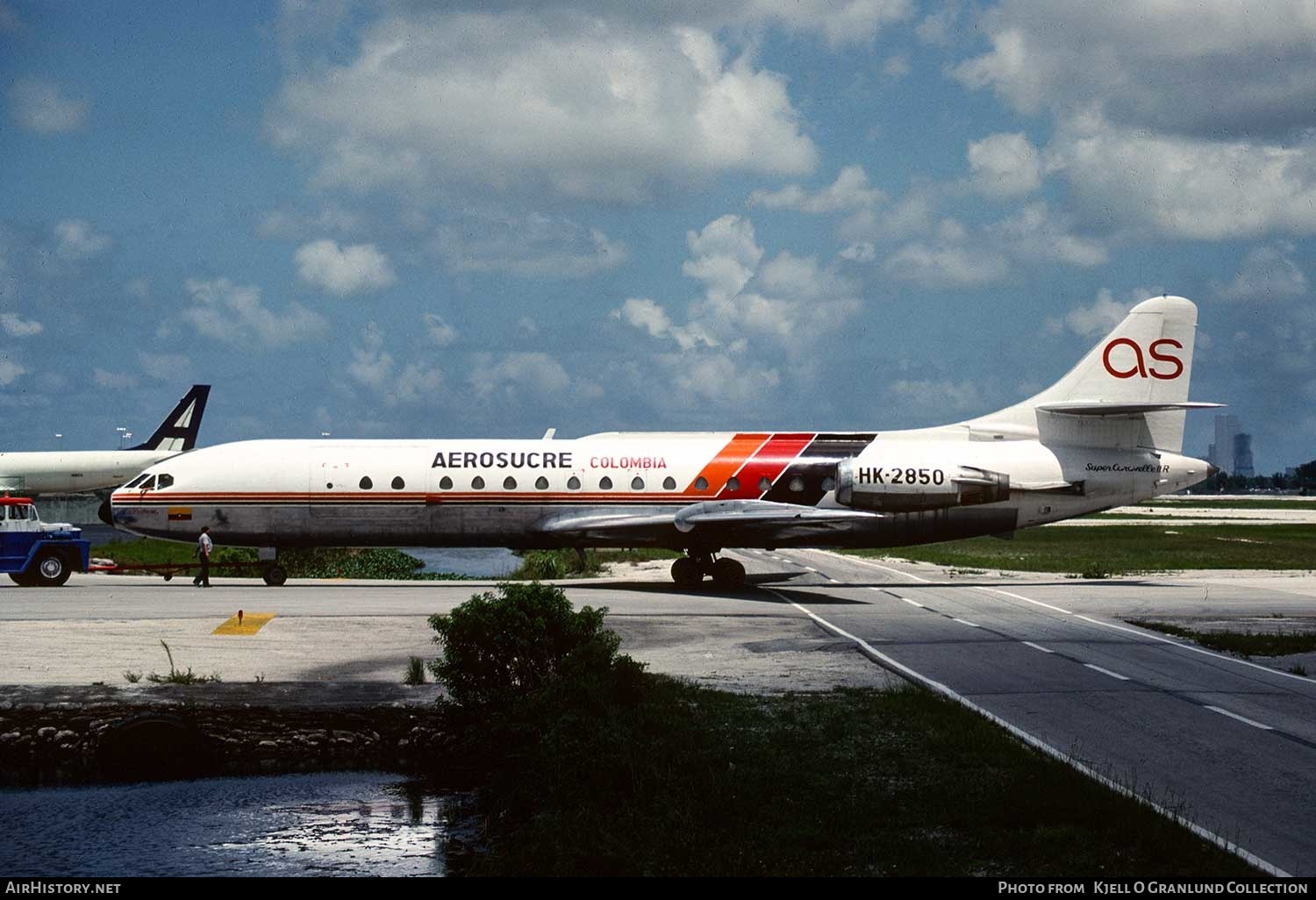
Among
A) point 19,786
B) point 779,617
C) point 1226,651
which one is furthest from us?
point 779,617

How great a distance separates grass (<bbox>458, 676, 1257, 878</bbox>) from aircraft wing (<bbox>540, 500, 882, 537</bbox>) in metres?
18.8

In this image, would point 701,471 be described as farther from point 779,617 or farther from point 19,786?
point 19,786

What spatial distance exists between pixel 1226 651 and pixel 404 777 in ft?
52.8

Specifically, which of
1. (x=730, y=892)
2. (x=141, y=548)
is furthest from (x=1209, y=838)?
(x=141, y=548)

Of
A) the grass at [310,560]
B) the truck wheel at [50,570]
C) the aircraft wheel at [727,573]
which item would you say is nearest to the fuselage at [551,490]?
the aircraft wheel at [727,573]

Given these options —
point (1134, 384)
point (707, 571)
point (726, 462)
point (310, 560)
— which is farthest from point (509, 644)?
point (310, 560)

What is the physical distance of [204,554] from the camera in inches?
1385

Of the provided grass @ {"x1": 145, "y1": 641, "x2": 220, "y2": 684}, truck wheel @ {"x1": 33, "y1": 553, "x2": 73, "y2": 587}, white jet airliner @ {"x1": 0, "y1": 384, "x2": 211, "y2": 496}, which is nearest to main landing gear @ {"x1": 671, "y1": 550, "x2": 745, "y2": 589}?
truck wheel @ {"x1": 33, "y1": 553, "x2": 73, "y2": 587}

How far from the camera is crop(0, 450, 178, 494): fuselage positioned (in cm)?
8319

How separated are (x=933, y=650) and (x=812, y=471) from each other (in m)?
14.1

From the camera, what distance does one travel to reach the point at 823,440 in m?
37.9

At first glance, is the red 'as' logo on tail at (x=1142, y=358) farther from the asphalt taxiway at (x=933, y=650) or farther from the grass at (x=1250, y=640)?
the grass at (x=1250, y=640)

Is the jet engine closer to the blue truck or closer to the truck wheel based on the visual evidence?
the blue truck

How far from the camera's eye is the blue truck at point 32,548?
119 ft
